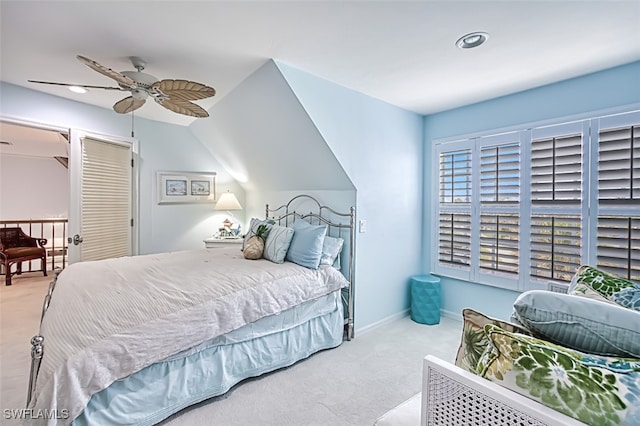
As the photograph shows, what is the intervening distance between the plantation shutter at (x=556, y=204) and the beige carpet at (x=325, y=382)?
3.83ft

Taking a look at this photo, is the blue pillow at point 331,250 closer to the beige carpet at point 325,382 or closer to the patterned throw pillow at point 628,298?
the beige carpet at point 325,382

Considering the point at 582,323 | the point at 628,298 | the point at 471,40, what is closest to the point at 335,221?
the point at 471,40

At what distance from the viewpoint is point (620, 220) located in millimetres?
2430

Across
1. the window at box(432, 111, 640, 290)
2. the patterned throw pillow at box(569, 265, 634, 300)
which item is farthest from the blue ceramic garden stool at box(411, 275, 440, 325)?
the patterned throw pillow at box(569, 265, 634, 300)

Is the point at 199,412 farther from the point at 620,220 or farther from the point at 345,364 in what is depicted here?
the point at 620,220

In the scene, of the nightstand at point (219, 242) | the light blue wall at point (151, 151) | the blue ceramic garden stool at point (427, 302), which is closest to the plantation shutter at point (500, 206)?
the blue ceramic garden stool at point (427, 302)

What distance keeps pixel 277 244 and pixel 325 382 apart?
129cm

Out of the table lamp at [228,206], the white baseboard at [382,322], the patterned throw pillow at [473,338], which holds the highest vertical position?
the table lamp at [228,206]

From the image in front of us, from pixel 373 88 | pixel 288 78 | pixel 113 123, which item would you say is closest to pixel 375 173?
pixel 373 88

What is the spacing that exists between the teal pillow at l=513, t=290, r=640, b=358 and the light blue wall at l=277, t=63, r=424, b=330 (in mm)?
2043

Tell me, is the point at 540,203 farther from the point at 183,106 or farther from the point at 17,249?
the point at 17,249

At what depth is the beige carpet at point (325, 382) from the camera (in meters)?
1.95

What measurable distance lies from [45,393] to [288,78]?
2.48 m

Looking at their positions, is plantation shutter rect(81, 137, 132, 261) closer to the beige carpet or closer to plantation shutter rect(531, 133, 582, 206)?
the beige carpet
